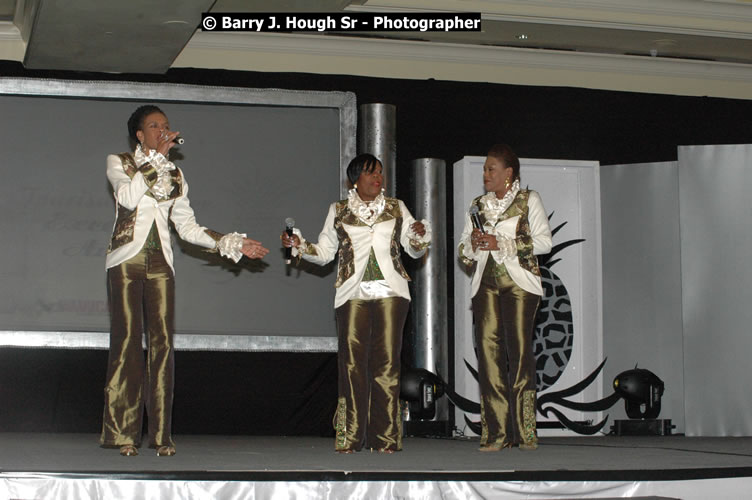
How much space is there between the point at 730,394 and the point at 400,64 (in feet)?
10.5

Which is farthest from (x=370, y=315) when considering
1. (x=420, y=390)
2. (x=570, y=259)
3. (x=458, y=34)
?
(x=458, y=34)

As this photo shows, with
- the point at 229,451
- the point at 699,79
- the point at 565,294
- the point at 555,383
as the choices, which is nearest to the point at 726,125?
the point at 699,79

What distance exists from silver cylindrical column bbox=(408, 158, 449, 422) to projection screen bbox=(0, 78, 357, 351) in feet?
1.81

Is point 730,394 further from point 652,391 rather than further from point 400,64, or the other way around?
point 400,64

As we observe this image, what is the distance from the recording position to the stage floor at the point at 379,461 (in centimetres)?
338

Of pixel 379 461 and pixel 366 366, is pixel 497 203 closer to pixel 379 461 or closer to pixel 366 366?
pixel 366 366

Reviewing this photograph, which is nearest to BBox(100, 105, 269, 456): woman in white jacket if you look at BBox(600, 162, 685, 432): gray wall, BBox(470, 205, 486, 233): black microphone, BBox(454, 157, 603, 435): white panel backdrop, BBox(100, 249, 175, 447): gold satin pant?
BBox(100, 249, 175, 447): gold satin pant

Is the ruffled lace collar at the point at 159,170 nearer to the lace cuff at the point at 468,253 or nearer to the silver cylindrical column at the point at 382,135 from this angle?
the lace cuff at the point at 468,253

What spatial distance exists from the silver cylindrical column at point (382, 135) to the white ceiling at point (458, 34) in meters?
0.63

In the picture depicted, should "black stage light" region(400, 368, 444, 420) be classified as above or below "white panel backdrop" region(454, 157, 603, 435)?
below

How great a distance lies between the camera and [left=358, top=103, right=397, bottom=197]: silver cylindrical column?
21.3 feet

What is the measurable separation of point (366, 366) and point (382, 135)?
2296mm

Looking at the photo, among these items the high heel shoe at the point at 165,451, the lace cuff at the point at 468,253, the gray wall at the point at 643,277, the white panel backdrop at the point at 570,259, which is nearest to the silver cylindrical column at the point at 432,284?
the white panel backdrop at the point at 570,259

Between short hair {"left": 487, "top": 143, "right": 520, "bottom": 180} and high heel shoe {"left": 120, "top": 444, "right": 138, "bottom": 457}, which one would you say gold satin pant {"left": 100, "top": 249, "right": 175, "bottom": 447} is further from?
short hair {"left": 487, "top": 143, "right": 520, "bottom": 180}
